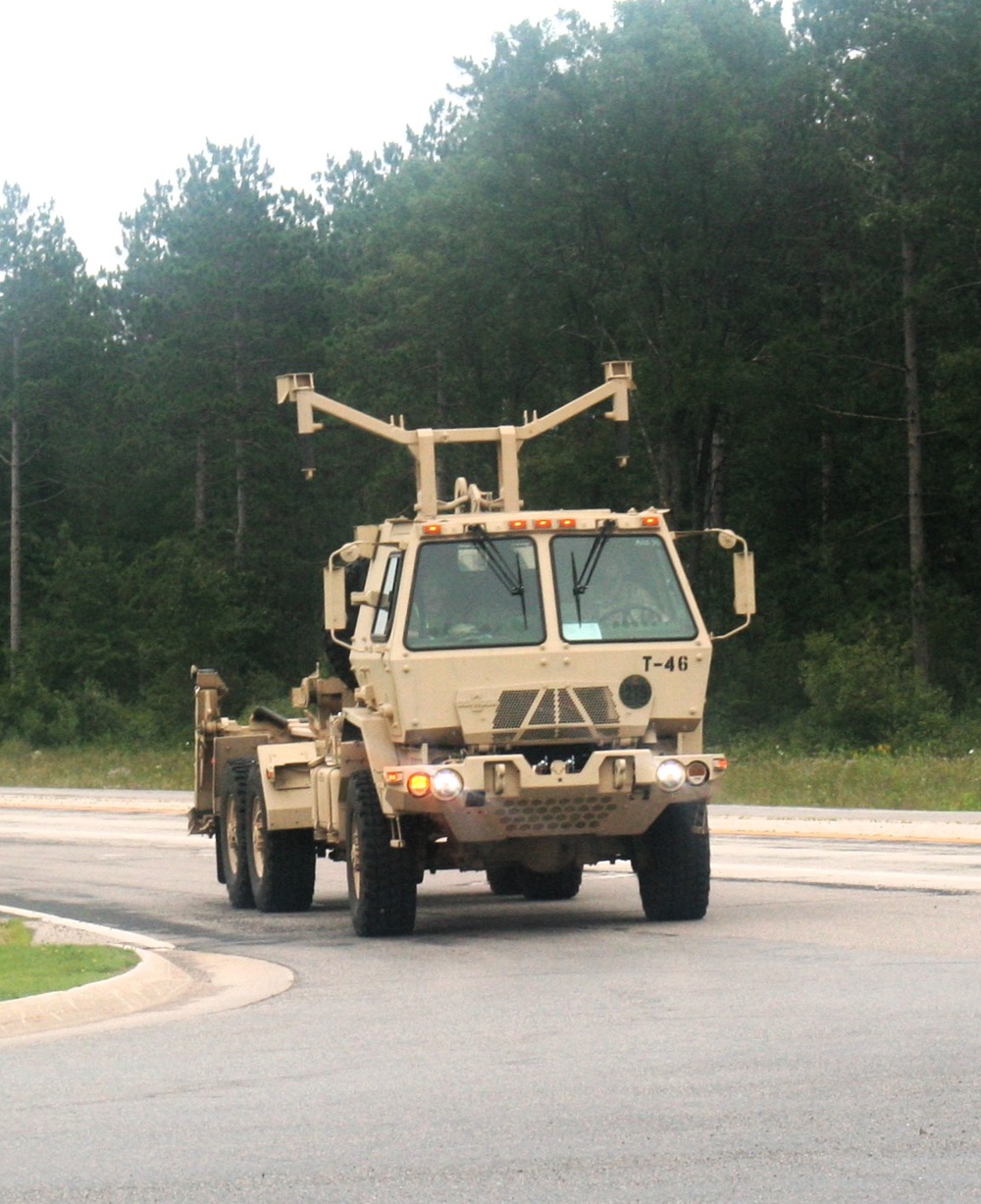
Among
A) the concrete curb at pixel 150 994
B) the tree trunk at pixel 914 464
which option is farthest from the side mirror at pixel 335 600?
the tree trunk at pixel 914 464

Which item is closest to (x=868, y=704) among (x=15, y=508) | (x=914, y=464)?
(x=914, y=464)

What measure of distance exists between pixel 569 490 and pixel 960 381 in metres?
11.5

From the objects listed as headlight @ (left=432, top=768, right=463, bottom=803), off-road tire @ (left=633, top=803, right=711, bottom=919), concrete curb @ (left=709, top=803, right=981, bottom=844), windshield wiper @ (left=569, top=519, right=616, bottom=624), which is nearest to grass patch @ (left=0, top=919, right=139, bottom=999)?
headlight @ (left=432, top=768, right=463, bottom=803)

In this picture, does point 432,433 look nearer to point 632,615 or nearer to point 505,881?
point 632,615

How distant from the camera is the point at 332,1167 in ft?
24.3

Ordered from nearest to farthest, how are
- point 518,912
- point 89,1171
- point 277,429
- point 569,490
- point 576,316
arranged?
point 89,1171 → point 518,912 → point 569,490 → point 576,316 → point 277,429

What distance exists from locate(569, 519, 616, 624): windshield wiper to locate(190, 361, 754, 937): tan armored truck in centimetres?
1

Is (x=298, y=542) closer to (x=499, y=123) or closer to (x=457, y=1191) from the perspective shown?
(x=499, y=123)

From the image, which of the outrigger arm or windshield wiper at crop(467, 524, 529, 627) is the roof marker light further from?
the outrigger arm

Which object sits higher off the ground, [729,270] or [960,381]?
[729,270]

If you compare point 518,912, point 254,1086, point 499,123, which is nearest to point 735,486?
point 499,123

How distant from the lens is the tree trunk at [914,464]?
47.2 meters

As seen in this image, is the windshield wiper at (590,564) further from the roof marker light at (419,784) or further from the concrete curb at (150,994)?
the concrete curb at (150,994)

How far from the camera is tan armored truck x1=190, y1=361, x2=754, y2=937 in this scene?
14.5 metres
